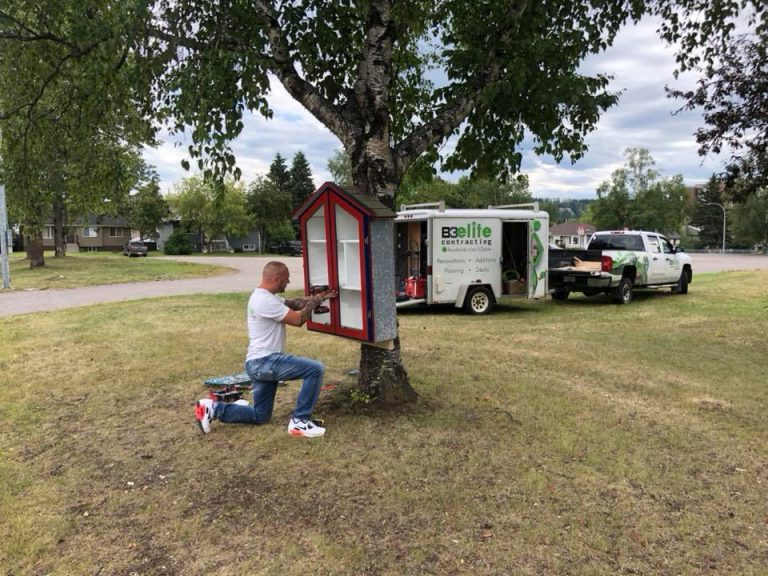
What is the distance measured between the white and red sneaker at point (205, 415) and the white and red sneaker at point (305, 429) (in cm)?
71

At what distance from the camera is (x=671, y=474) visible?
3.94 meters

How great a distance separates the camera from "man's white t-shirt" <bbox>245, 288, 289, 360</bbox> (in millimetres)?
4398

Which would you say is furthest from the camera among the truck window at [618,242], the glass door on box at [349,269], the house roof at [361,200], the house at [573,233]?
the house at [573,233]

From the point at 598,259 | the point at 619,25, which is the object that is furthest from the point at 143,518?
the point at 598,259

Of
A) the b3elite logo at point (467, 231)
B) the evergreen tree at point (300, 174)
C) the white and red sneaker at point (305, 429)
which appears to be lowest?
the white and red sneaker at point (305, 429)

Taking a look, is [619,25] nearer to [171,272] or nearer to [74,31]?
[74,31]

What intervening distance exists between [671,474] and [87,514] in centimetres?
384

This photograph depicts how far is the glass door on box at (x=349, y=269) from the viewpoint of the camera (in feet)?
15.2

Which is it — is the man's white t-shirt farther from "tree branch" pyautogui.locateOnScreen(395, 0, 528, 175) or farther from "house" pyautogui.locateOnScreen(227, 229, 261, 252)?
"house" pyautogui.locateOnScreen(227, 229, 261, 252)

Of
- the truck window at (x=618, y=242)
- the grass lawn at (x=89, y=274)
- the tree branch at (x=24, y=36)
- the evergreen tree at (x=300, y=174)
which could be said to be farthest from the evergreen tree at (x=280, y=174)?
the tree branch at (x=24, y=36)

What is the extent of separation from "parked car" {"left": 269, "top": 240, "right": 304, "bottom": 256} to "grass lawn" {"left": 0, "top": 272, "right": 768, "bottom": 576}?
1718 inches

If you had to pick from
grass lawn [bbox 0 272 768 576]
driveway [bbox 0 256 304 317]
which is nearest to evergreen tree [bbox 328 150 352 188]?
driveway [bbox 0 256 304 317]

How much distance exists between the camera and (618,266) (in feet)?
46.4

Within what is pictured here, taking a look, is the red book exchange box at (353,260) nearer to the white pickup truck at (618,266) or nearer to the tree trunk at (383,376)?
the tree trunk at (383,376)
